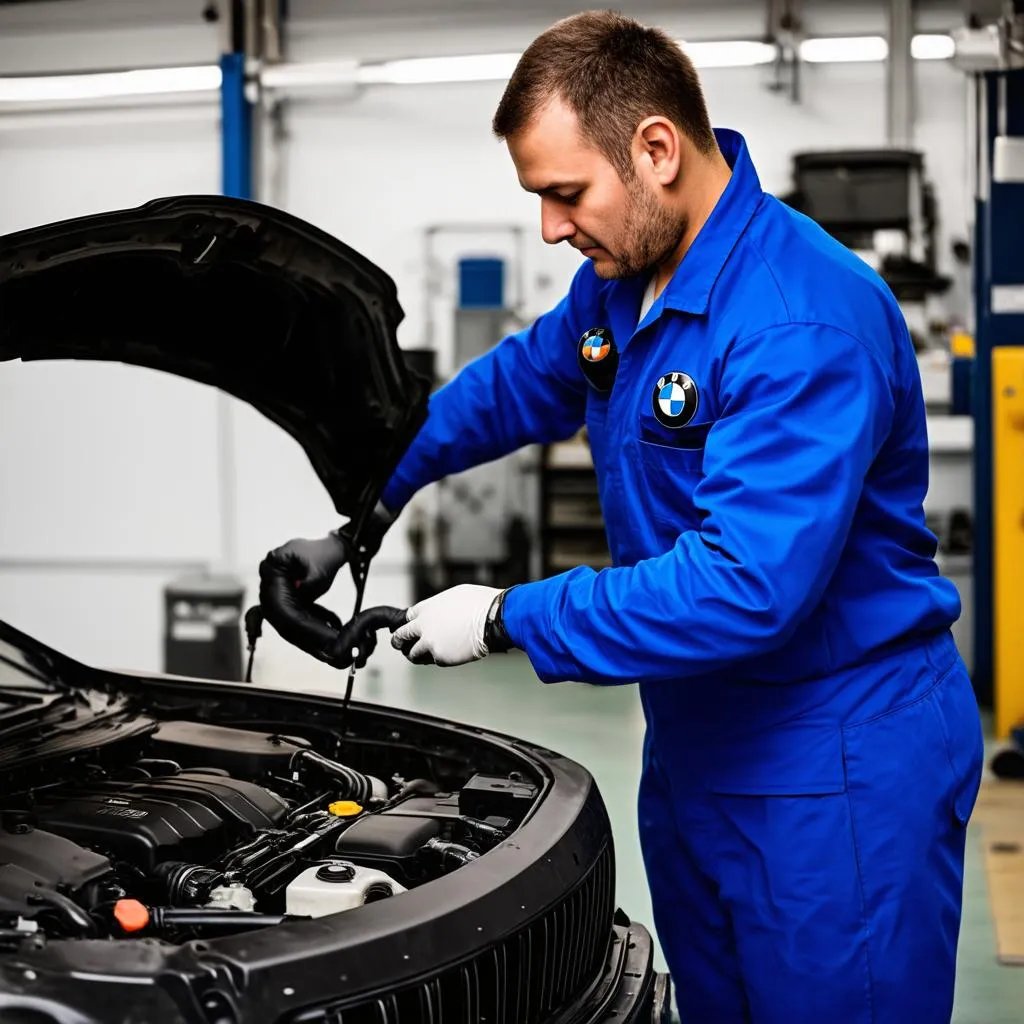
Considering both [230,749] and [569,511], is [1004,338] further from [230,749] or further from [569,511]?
[230,749]

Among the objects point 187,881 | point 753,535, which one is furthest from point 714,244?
point 187,881

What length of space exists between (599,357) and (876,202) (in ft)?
16.2

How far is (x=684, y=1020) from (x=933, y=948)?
42cm

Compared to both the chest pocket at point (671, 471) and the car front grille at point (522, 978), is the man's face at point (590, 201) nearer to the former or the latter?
the chest pocket at point (671, 471)

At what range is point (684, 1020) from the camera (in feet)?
6.60

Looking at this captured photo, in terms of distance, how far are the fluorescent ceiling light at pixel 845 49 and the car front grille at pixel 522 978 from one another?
598 cm

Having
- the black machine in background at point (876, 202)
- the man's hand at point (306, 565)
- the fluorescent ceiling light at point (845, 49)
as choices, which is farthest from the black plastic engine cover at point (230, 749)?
the fluorescent ceiling light at point (845, 49)

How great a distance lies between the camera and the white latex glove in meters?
1.76

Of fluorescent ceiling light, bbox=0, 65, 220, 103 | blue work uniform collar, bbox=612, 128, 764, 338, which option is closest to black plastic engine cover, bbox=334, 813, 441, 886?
blue work uniform collar, bbox=612, 128, 764, 338

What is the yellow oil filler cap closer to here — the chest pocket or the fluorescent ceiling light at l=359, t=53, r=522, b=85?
the chest pocket

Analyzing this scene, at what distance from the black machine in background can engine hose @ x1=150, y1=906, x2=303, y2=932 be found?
5.57 metres

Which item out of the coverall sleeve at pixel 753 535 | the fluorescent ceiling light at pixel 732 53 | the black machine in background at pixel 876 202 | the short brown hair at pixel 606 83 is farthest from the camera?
the fluorescent ceiling light at pixel 732 53

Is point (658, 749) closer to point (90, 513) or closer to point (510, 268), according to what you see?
point (510, 268)

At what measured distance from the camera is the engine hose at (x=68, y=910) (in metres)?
1.43
